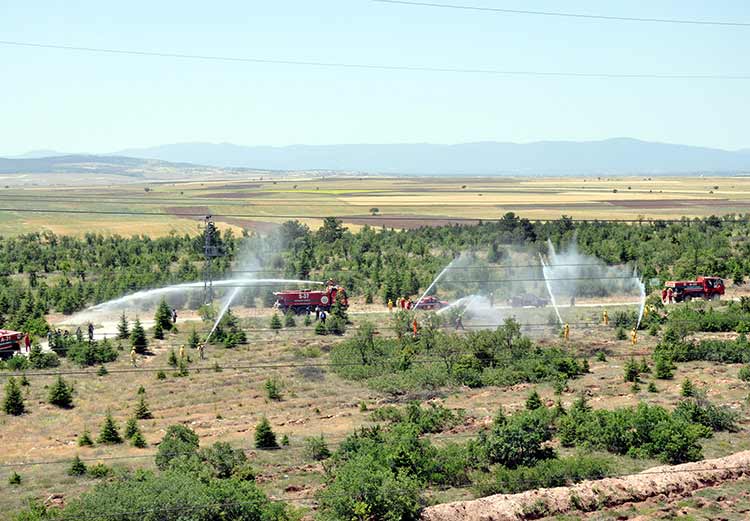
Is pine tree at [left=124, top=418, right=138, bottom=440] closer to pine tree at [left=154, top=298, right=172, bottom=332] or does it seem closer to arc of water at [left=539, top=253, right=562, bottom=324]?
pine tree at [left=154, top=298, right=172, bottom=332]

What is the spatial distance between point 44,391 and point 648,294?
154 feet

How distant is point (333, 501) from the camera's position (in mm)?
28938

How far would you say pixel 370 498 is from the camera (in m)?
28.7

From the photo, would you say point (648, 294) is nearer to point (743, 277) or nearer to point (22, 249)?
point (743, 277)

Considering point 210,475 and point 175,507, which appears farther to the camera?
point 210,475

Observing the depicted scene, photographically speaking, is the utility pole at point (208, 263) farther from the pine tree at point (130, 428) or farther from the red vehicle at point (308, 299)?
the pine tree at point (130, 428)

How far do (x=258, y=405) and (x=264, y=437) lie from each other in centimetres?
700

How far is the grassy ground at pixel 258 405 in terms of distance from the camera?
113 feet

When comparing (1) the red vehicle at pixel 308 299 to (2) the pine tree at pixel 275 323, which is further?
(1) the red vehicle at pixel 308 299

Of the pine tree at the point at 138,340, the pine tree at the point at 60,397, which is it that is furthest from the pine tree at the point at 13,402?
the pine tree at the point at 138,340

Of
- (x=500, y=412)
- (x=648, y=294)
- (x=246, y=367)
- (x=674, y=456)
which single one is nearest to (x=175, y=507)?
(x=500, y=412)

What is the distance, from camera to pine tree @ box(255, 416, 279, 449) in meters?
37.2

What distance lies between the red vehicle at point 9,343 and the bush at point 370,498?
29828mm

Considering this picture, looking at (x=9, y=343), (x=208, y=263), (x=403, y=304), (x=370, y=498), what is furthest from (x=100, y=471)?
(x=403, y=304)
